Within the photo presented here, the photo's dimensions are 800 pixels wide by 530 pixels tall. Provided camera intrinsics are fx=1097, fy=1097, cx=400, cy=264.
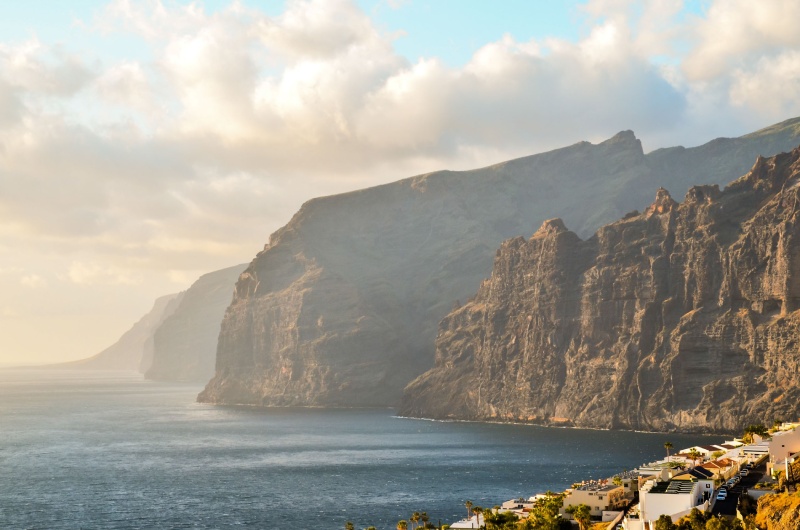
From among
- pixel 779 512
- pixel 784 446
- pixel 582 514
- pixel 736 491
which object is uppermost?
pixel 784 446

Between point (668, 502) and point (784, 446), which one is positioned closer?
point (668, 502)

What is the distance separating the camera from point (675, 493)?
114688mm

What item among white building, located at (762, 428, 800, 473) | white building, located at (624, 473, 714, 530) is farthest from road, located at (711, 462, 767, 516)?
white building, located at (762, 428, 800, 473)

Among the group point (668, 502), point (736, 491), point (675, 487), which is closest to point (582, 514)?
point (675, 487)

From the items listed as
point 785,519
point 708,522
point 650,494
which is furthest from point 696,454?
point 785,519

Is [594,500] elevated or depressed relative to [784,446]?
depressed

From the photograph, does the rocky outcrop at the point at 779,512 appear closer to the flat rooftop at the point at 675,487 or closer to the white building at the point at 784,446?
the flat rooftop at the point at 675,487

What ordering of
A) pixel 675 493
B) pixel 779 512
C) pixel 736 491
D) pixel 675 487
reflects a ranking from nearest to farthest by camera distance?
pixel 779 512
pixel 675 493
pixel 736 491
pixel 675 487

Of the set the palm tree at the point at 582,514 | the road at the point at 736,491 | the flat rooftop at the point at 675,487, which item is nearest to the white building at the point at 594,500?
the palm tree at the point at 582,514

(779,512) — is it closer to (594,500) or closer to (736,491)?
(736,491)

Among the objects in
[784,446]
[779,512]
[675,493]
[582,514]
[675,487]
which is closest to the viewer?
[779,512]

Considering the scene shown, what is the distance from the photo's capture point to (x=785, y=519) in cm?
8731

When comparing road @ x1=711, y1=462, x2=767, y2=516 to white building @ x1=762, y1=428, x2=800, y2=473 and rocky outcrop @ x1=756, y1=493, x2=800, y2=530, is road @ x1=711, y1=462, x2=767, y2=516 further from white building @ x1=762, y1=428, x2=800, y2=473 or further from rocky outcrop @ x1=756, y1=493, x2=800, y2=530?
rocky outcrop @ x1=756, y1=493, x2=800, y2=530

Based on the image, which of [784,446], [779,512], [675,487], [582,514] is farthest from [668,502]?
[784,446]
